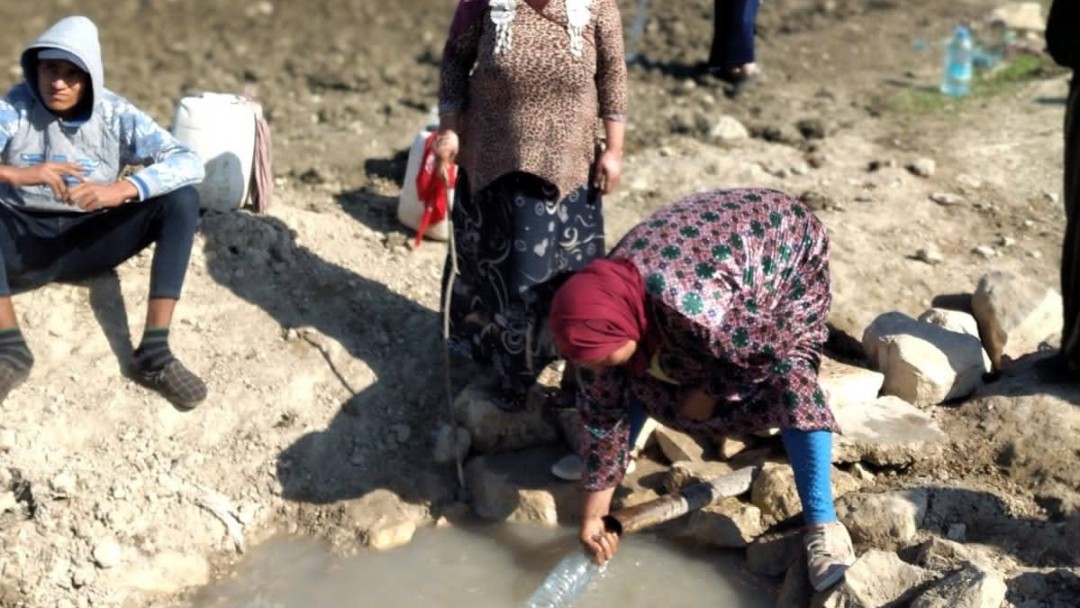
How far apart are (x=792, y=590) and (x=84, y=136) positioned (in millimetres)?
2747

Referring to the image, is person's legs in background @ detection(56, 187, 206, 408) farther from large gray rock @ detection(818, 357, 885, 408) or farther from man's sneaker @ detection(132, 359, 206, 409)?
large gray rock @ detection(818, 357, 885, 408)

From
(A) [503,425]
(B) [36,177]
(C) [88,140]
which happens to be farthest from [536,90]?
(B) [36,177]

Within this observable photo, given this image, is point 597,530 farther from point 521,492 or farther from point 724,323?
point 724,323

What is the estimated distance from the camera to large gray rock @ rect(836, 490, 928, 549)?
4434 mm

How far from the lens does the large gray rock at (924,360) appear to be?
506 centimetres

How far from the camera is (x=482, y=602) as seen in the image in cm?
450

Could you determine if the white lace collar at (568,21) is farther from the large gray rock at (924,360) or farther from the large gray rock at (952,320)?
the large gray rock at (952,320)

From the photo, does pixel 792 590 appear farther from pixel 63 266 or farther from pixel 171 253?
pixel 63 266

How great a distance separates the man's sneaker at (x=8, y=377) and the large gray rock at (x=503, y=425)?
58.0 inches

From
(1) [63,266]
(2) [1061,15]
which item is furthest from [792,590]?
(1) [63,266]

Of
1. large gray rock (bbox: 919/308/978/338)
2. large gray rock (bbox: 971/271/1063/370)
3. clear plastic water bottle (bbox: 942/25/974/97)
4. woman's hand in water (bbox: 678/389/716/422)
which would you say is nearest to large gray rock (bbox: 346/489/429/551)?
woman's hand in water (bbox: 678/389/716/422)

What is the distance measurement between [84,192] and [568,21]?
1.66 m

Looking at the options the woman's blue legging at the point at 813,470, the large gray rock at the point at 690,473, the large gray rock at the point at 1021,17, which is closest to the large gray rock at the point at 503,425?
the large gray rock at the point at 690,473

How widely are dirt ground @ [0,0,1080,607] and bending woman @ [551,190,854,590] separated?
74cm
